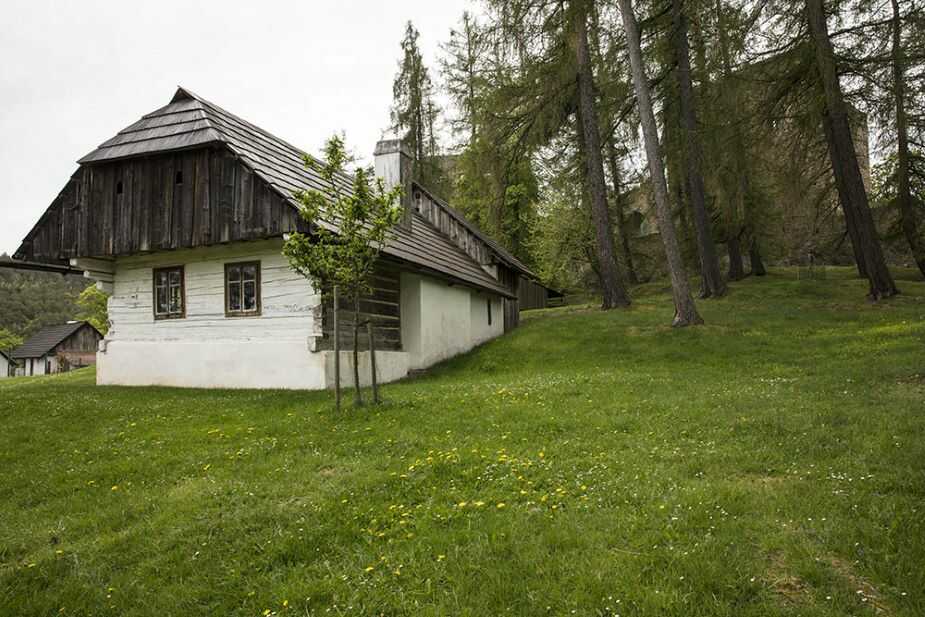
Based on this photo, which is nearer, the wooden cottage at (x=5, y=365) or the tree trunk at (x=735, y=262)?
the tree trunk at (x=735, y=262)

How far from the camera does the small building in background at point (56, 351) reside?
5622cm

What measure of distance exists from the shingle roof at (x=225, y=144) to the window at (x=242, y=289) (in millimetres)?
2228

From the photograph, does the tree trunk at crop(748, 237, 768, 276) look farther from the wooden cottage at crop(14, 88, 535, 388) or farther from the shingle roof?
the wooden cottage at crop(14, 88, 535, 388)

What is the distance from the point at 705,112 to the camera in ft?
67.3

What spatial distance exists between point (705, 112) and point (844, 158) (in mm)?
5093

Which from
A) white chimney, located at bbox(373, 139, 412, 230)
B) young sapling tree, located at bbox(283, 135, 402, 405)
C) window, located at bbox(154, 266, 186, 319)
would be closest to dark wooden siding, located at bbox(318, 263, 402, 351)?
white chimney, located at bbox(373, 139, 412, 230)

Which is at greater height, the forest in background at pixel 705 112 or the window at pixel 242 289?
the forest in background at pixel 705 112

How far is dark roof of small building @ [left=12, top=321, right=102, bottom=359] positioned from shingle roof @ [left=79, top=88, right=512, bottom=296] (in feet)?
170

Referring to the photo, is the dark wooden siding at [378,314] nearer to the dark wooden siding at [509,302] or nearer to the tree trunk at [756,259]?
the dark wooden siding at [509,302]

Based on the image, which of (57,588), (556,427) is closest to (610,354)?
(556,427)

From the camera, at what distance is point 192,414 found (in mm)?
9906

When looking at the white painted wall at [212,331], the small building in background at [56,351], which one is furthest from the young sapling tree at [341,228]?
the small building in background at [56,351]

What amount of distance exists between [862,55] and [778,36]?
240 centimetres

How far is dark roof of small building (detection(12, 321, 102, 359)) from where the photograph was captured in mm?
56106
